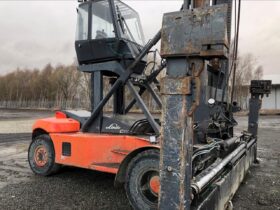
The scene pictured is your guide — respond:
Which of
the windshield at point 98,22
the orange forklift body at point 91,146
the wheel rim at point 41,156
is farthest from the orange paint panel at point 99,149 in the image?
the windshield at point 98,22

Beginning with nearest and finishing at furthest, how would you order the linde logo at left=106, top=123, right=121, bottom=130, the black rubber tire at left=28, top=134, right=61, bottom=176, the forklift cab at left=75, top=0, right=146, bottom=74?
1. the linde logo at left=106, top=123, right=121, bottom=130
2. the forklift cab at left=75, top=0, right=146, bottom=74
3. the black rubber tire at left=28, top=134, right=61, bottom=176

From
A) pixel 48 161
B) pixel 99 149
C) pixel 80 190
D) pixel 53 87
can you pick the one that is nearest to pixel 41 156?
pixel 48 161

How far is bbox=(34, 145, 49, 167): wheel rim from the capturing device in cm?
694

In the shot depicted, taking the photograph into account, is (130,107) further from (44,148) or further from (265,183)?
(265,183)

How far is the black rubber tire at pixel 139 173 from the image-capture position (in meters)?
4.75

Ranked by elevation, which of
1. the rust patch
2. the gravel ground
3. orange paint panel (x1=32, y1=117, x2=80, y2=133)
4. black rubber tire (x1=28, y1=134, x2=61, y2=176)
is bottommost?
the gravel ground

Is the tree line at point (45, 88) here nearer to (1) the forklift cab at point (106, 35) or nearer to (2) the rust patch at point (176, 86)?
(1) the forklift cab at point (106, 35)

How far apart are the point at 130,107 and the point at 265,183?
9.48ft

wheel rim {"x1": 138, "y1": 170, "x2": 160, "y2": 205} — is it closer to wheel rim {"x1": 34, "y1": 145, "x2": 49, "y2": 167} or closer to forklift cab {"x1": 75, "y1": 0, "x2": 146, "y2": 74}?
forklift cab {"x1": 75, "y1": 0, "x2": 146, "y2": 74}

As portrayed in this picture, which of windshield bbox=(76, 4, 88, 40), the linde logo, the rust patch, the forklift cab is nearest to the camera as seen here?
the rust patch

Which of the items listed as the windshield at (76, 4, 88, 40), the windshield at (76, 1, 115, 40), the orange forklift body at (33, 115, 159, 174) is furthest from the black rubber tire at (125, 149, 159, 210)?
the windshield at (76, 4, 88, 40)

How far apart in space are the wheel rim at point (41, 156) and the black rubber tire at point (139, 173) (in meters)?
2.56

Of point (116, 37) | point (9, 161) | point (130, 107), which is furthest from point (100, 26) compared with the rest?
point (9, 161)

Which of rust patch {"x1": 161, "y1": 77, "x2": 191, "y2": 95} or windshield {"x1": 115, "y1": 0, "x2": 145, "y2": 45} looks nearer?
rust patch {"x1": 161, "y1": 77, "x2": 191, "y2": 95}
